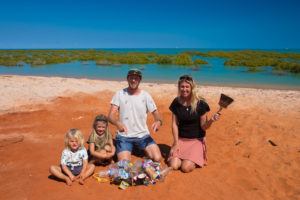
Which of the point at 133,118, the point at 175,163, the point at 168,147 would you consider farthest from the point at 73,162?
the point at 168,147

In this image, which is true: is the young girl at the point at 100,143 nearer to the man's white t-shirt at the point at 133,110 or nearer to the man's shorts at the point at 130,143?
the man's shorts at the point at 130,143

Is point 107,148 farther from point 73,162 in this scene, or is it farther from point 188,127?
point 188,127

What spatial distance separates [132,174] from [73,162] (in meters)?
0.73

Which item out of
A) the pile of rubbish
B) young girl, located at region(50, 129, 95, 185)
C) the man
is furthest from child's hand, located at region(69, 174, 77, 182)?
the man

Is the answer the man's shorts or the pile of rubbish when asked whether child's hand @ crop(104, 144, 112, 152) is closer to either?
the man's shorts

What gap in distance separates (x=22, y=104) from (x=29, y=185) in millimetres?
4479

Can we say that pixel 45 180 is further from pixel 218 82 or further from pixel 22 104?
pixel 218 82

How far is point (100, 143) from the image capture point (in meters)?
4.11

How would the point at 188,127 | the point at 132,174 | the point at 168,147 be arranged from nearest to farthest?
the point at 132,174, the point at 188,127, the point at 168,147

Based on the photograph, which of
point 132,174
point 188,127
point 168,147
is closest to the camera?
point 132,174

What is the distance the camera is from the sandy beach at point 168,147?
3.42 m

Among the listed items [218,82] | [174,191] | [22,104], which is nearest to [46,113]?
[22,104]

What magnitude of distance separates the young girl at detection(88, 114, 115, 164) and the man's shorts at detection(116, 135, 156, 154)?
195mm

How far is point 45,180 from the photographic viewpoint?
364 cm
